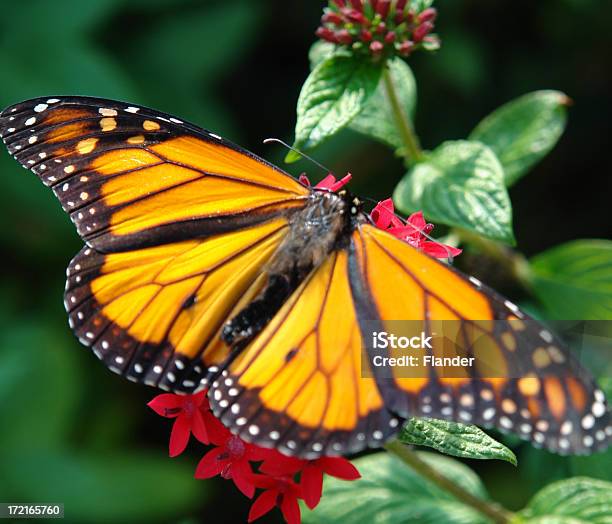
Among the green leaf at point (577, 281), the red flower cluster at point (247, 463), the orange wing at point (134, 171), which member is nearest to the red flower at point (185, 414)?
the red flower cluster at point (247, 463)

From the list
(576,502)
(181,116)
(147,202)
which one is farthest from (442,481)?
(181,116)

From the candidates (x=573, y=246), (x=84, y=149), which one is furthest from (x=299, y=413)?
(x=573, y=246)

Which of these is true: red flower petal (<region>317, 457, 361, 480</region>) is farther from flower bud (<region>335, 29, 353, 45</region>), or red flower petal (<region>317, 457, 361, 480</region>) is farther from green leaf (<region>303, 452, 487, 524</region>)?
flower bud (<region>335, 29, 353, 45</region>)

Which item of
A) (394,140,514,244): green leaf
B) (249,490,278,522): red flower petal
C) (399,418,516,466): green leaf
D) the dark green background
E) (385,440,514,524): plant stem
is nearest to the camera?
(399,418,516,466): green leaf

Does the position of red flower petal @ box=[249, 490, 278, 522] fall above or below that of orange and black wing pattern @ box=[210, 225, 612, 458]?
below

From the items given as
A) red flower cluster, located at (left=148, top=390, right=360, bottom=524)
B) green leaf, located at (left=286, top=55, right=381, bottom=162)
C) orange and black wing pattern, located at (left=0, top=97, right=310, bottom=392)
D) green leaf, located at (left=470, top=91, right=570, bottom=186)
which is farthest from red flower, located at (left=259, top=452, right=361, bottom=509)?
green leaf, located at (left=470, top=91, right=570, bottom=186)
